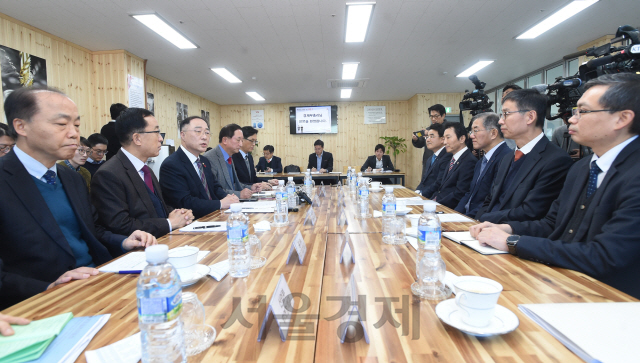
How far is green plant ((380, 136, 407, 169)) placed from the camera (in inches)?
403

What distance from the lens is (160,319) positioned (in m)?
0.63

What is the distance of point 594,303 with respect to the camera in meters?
0.88

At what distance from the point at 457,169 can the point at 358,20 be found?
2409mm

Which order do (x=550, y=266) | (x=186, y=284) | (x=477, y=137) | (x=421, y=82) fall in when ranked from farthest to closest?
(x=421, y=82)
(x=477, y=137)
(x=550, y=266)
(x=186, y=284)

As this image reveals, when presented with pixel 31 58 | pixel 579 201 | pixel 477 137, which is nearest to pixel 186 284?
pixel 579 201

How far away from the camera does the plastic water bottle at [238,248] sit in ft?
3.88

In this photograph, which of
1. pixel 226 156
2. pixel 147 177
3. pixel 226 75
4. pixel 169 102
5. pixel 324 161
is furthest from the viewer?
pixel 324 161

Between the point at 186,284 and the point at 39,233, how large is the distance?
33.4 inches

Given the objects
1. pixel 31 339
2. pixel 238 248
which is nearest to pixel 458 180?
pixel 238 248

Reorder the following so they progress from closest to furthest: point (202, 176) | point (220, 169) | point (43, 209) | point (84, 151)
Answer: point (43, 209) < point (202, 176) < point (84, 151) < point (220, 169)

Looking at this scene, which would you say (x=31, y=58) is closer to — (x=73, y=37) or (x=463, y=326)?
(x=73, y=37)

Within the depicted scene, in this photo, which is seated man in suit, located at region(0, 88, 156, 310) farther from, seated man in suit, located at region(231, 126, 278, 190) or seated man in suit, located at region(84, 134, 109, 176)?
seated man in suit, located at region(231, 126, 278, 190)

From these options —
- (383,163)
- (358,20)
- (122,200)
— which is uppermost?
(358,20)

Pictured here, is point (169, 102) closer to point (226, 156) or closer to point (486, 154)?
point (226, 156)
